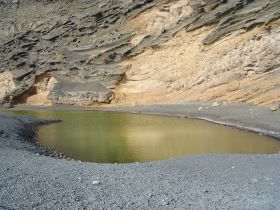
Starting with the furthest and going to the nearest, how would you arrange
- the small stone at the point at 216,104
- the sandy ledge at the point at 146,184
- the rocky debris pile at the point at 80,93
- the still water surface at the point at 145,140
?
the rocky debris pile at the point at 80,93 → the small stone at the point at 216,104 → the still water surface at the point at 145,140 → the sandy ledge at the point at 146,184

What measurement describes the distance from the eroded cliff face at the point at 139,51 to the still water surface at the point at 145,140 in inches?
230

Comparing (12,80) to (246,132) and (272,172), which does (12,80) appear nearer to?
(246,132)

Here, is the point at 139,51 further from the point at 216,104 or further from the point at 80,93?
the point at 216,104

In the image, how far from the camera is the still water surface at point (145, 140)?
50.5 feet

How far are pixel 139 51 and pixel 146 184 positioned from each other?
28404 mm

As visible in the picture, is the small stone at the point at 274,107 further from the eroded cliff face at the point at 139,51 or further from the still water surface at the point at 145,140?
the still water surface at the point at 145,140

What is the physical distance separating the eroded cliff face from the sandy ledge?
13923mm

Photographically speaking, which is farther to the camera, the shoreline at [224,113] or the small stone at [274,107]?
the small stone at [274,107]

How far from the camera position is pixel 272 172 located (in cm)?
1072

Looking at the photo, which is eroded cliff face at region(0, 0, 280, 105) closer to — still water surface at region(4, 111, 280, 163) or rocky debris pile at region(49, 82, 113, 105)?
rocky debris pile at region(49, 82, 113, 105)

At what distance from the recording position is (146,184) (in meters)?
8.98

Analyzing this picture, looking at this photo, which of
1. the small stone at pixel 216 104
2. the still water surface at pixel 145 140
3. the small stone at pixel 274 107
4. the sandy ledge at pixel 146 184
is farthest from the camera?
the small stone at pixel 216 104

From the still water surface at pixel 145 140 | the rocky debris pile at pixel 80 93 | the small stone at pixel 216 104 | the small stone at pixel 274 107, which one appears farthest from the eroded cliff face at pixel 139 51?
the still water surface at pixel 145 140

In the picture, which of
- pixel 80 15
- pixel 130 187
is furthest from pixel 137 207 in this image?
pixel 80 15
